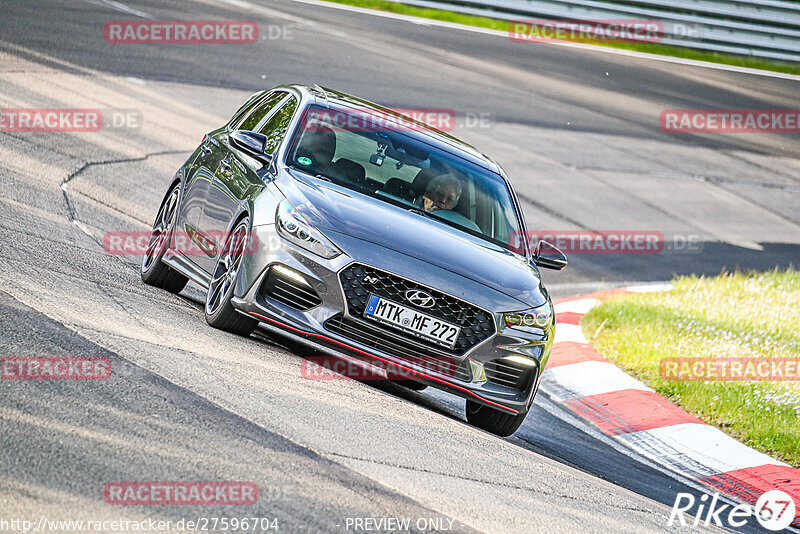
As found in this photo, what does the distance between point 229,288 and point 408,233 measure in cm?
112

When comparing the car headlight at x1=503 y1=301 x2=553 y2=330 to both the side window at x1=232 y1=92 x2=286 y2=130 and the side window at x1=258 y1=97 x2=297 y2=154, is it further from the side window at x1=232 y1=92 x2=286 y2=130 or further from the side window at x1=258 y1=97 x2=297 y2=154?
the side window at x1=232 y1=92 x2=286 y2=130

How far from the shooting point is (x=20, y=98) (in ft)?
47.0

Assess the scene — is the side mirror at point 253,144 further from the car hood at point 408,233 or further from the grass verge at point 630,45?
the grass verge at point 630,45

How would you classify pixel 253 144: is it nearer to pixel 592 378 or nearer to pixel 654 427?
pixel 654 427

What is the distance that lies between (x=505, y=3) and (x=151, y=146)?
15.2 m

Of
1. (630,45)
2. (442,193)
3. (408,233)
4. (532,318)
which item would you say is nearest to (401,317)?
(408,233)

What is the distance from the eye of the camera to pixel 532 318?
730cm

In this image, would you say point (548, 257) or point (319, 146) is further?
point (548, 257)

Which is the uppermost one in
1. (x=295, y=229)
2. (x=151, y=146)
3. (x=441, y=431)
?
(x=295, y=229)

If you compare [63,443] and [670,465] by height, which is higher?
[63,443]

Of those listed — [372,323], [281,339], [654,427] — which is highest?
[372,323]

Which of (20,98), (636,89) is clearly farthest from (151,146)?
(636,89)

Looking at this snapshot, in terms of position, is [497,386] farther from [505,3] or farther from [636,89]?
[505,3]

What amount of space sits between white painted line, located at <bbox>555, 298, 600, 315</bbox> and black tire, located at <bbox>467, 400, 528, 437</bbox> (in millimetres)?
4710
